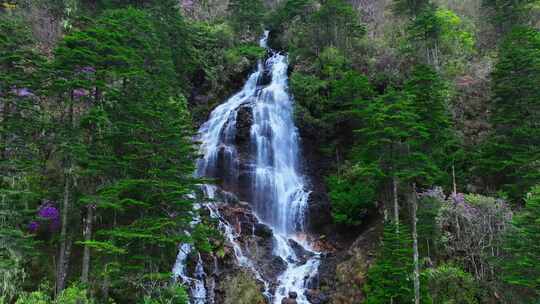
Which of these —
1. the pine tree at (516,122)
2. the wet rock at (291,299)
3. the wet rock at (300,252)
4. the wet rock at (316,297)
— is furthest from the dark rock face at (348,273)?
the pine tree at (516,122)

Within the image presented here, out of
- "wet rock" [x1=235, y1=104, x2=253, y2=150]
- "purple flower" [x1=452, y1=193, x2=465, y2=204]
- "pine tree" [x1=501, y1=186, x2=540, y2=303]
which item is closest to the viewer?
"pine tree" [x1=501, y1=186, x2=540, y2=303]

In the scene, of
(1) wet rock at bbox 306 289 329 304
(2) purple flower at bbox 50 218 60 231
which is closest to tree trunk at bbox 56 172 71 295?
(2) purple flower at bbox 50 218 60 231

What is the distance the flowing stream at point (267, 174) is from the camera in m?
20.2

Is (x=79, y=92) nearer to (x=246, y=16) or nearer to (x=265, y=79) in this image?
(x=265, y=79)

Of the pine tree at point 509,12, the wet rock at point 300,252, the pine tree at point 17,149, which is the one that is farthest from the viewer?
the pine tree at point 509,12

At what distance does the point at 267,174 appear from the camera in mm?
27344

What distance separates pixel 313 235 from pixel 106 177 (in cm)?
1324

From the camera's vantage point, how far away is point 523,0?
102 feet

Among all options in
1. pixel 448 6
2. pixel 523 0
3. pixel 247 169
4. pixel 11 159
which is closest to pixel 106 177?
pixel 11 159

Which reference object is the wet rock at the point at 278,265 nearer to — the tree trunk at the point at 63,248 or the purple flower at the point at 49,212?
the tree trunk at the point at 63,248

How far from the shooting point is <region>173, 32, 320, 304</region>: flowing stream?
797 inches

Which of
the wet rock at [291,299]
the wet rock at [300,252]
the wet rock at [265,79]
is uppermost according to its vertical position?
the wet rock at [265,79]

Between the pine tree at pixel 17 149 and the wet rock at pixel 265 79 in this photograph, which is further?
the wet rock at pixel 265 79

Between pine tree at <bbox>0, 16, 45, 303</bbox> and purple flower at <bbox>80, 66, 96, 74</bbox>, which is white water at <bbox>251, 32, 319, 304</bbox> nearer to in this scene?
pine tree at <bbox>0, 16, 45, 303</bbox>
